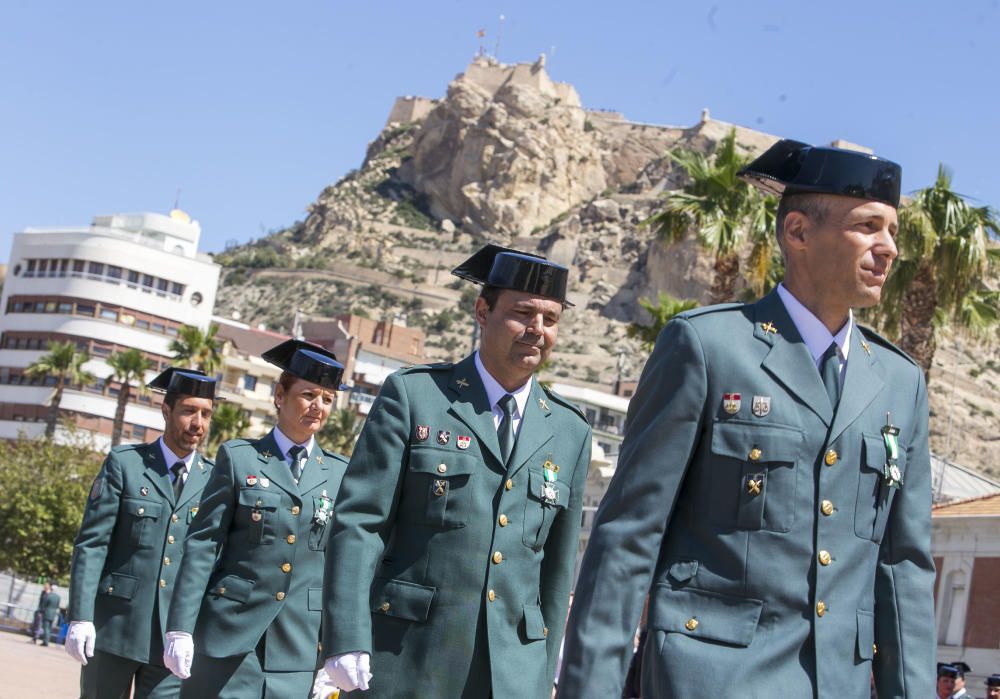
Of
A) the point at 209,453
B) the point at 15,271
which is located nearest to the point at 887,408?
the point at 209,453

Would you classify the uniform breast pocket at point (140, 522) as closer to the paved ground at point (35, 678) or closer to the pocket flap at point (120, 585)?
the pocket flap at point (120, 585)

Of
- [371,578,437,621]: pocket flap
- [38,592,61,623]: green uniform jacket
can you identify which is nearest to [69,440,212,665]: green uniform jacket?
[371,578,437,621]: pocket flap

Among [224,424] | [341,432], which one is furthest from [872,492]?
[341,432]

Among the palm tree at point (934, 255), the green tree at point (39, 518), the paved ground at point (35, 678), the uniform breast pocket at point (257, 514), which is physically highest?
the palm tree at point (934, 255)

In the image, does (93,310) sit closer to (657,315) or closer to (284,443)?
(657,315)

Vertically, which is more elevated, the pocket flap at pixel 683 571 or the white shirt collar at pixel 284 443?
the pocket flap at pixel 683 571

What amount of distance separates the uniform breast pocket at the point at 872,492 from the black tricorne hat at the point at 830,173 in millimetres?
746

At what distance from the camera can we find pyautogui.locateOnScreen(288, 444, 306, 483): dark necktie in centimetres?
975

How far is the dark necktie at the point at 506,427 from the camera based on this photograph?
6867 millimetres

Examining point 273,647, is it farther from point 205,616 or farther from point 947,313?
point 947,313

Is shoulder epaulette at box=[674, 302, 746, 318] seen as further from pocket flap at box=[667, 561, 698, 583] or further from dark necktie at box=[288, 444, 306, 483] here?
dark necktie at box=[288, 444, 306, 483]

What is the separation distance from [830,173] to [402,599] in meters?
2.61

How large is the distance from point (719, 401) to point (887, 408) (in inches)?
24.1

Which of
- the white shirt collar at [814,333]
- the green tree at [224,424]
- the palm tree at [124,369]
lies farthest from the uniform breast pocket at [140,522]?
the palm tree at [124,369]
